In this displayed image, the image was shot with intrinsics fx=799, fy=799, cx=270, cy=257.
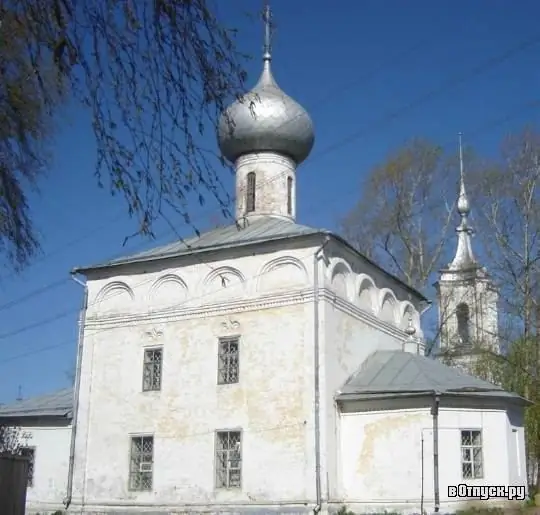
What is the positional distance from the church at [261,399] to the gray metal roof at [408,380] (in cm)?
4

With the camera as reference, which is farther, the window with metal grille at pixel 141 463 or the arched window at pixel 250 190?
the arched window at pixel 250 190

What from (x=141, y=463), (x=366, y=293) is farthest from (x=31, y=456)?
(x=366, y=293)

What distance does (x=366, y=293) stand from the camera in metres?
17.1

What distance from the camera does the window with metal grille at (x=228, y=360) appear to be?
15297 mm

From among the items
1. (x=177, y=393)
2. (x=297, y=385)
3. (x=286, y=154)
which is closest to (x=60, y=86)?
(x=297, y=385)

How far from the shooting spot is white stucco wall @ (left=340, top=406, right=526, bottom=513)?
46.1ft

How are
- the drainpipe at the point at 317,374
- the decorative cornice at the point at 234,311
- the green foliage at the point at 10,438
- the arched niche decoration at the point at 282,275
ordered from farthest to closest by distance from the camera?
the green foliage at the point at 10,438, the arched niche decoration at the point at 282,275, the decorative cornice at the point at 234,311, the drainpipe at the point at 317,374

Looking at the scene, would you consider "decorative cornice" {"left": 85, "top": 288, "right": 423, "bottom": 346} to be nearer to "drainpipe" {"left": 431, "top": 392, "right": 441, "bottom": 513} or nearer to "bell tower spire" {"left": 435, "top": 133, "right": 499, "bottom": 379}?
"drainpipe" {"left": 431, "top": 392, "right": 441, "bottom": 513}

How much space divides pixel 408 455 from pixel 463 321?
38.1ft

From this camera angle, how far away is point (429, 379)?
49.2 feet

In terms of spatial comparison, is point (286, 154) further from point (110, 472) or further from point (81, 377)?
point (110, 472)

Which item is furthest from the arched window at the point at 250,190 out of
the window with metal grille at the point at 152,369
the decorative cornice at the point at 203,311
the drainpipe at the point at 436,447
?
the drainpipe at the point at 436,447

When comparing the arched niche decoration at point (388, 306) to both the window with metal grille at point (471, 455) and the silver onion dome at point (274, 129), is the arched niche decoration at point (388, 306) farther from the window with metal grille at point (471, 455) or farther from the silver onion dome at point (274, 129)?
the silver onion dome at point (274, 129)

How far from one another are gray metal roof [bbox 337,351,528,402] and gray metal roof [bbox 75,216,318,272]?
3048 millimetres
